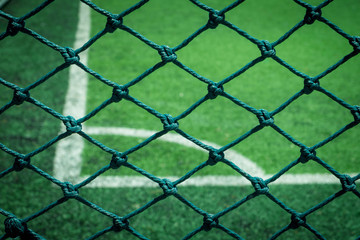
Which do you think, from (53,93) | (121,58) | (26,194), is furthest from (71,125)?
(121,58)

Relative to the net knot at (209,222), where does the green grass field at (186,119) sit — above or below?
above

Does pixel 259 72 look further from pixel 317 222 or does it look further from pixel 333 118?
pixel 317 222

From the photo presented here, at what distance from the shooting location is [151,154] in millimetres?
2908

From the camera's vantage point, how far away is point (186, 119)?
3.39 meters

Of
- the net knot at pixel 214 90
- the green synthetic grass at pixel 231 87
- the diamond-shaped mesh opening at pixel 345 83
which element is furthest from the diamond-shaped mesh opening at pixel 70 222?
the diamond-shaped mesh opening at pixel 345 83

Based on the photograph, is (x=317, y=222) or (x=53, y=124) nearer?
(x=317, y=222)

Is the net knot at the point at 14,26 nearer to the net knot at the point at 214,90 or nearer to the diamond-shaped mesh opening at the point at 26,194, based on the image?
the net knot at the point at 214,90

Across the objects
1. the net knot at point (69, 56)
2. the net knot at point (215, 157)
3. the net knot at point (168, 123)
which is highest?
the net knot at point (69, 56)

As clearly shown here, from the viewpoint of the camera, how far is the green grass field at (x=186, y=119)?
235 centimetres

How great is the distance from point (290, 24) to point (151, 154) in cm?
390

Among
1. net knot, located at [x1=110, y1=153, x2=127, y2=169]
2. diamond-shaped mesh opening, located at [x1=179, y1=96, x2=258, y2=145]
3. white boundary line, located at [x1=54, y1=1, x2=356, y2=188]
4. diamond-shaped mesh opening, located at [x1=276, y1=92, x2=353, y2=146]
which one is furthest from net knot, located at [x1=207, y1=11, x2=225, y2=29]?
diamond-shaped mesh opening, located at [x1=276, y1=92, x2=353, y2=146]

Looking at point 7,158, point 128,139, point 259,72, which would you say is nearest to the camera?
point 7,158

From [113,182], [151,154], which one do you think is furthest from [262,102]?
[113,182]

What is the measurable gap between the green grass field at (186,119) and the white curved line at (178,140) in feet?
0.20
